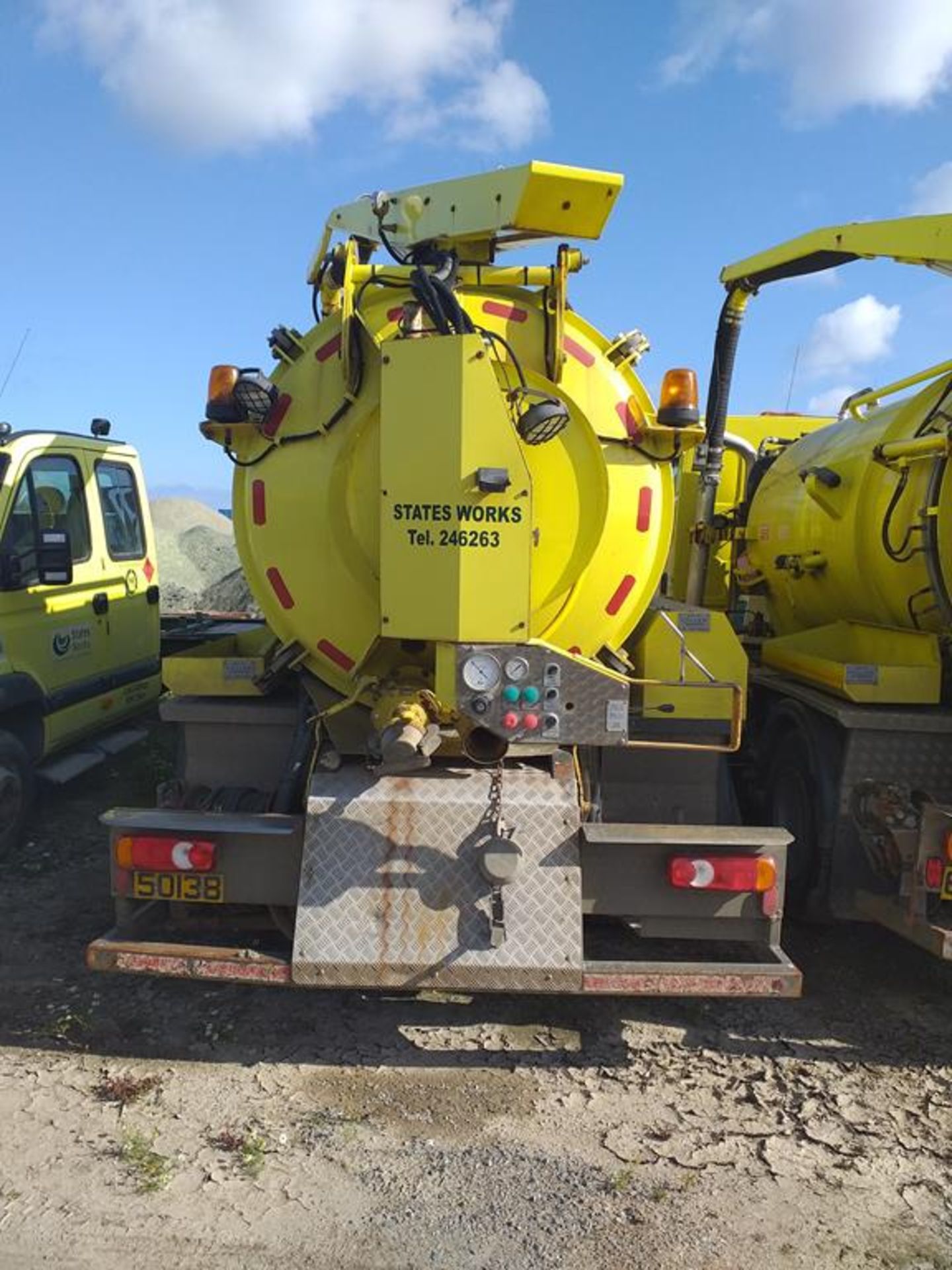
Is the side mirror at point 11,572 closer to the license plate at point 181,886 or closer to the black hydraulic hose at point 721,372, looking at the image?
the license plate at point 181,886

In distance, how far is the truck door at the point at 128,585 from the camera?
6.88 meters

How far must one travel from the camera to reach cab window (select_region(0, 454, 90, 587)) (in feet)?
18.6

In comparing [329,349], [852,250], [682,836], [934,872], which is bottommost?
[934,872]

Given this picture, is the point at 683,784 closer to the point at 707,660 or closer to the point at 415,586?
the point at 707,660

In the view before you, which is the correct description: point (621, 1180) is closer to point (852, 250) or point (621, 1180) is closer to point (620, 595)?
point (620, 595)

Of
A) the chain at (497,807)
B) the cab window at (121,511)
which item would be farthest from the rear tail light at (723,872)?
the cab window at (121,511)

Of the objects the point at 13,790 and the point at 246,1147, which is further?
the point at 13,790

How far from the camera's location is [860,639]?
5.44m

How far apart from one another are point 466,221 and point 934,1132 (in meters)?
3.90

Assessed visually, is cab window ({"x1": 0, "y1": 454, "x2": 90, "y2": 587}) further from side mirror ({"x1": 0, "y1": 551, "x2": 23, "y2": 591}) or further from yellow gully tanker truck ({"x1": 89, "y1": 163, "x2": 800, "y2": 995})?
yellow gully tanker truck ({"x1": 89, "y1": 163, "x2": 800, "y2": 995})

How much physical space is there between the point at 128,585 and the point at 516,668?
465 centimetres

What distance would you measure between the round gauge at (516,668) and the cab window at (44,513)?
3.54 meters

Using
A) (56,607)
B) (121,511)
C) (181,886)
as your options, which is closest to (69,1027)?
(181,886)

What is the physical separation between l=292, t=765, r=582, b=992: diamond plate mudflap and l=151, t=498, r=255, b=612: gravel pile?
9.03 meters
